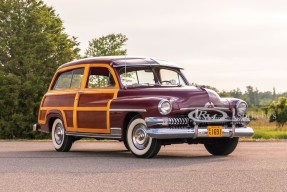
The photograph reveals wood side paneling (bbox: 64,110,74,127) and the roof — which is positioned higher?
the roof

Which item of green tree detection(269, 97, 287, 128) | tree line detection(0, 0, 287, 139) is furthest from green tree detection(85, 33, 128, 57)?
green tree detection(269, 97, 287, 128)

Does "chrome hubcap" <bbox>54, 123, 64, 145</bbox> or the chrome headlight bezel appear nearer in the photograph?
the chrome headlight bezel

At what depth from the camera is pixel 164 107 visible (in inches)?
438

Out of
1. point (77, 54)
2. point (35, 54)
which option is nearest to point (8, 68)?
point (35, 54)

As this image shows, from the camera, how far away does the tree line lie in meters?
47.2

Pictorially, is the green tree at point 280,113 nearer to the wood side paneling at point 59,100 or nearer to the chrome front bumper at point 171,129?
the wood side paneling at point 59,100

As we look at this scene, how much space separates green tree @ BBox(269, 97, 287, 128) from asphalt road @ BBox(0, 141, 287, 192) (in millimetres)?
48955

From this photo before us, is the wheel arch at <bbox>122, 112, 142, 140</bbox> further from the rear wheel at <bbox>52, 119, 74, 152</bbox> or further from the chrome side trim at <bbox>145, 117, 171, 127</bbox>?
the rear wheel at <bbox>52, 119, 74, 152</bbox>

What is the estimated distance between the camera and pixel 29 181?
818 cm

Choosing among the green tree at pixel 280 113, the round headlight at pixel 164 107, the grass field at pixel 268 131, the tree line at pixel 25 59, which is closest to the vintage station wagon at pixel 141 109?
the round headlight at pixel 164 107

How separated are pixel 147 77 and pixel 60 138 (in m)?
2.68

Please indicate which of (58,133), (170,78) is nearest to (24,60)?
(58,133)

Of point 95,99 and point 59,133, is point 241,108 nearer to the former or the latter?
point 95,99

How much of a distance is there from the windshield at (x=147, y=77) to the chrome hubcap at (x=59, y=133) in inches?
89.6
